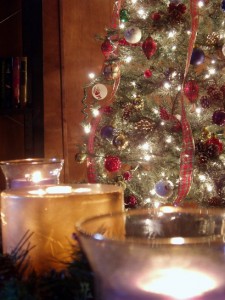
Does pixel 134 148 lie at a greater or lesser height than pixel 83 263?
greater

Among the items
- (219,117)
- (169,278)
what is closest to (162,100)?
(219,117)

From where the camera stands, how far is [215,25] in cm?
148

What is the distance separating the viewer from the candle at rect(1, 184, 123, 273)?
0.48 meters

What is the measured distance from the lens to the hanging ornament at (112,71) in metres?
1.48

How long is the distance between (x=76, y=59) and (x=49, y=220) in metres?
1.85

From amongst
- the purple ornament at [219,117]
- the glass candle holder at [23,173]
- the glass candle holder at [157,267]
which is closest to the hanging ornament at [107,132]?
the purple ornament at [219,117]

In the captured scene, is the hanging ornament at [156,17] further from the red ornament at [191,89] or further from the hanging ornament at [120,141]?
the hanging ornament at [120,141]

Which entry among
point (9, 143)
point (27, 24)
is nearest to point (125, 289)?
point (27, 24)

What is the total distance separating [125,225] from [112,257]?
0.11m

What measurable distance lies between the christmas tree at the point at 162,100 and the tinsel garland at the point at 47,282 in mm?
927

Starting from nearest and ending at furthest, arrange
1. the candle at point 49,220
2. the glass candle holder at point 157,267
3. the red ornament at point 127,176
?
1. the glass candle holder at point 157,267
2. the candle at point 49,220
3. the red ornament at point 127,176

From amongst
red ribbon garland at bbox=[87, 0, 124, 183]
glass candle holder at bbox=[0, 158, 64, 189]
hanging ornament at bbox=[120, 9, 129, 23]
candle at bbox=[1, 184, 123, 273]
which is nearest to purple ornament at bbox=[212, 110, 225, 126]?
red ribbon garland at bbox=[87, 0, 124, 183]

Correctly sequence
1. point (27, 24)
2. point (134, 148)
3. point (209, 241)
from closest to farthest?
point (209, 241) → point (134, 148) → point (27, 24)

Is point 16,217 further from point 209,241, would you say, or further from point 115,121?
point 115,121
